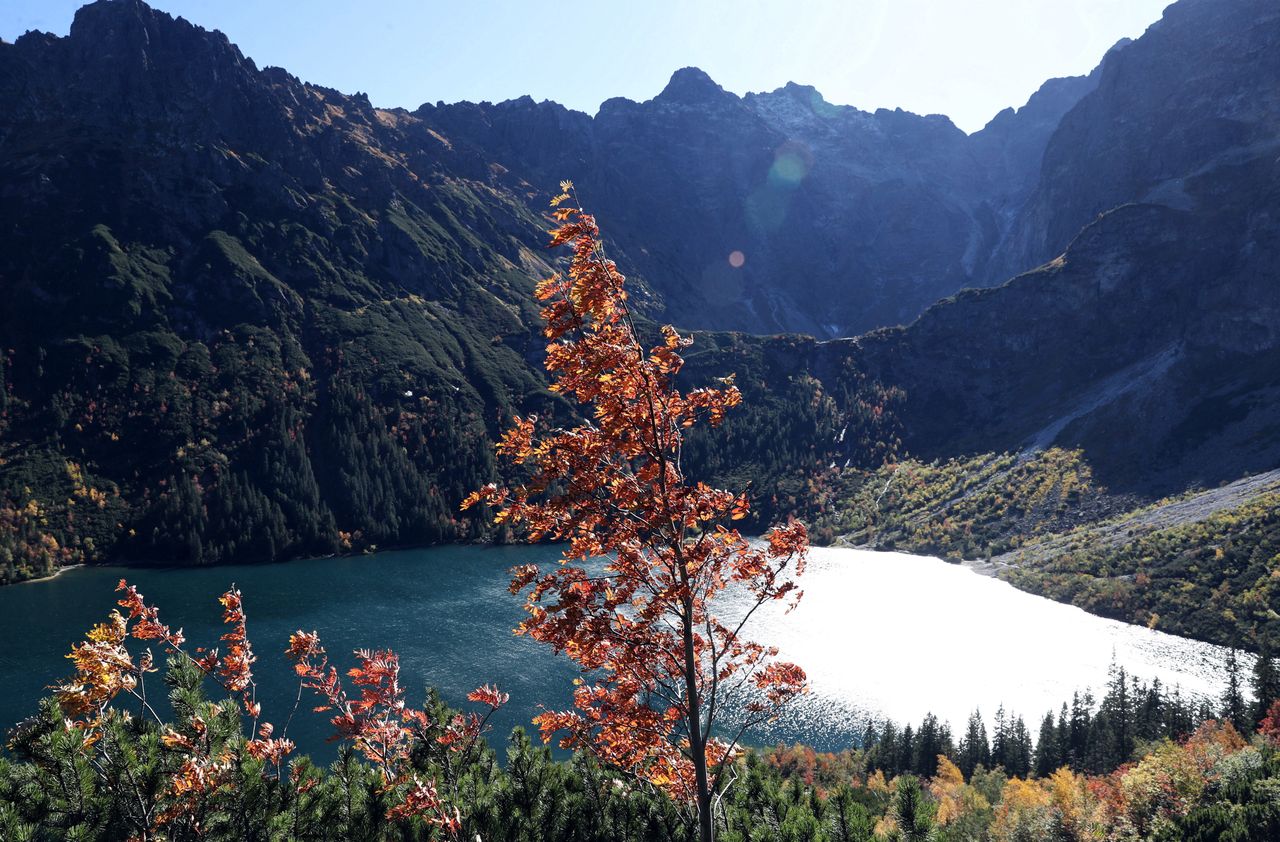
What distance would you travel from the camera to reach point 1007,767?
68750 millimetres

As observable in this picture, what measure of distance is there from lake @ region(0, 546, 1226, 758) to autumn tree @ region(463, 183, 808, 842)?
61.9m

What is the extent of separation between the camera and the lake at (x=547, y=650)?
77750mm

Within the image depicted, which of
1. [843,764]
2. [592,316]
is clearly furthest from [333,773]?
[843,764]

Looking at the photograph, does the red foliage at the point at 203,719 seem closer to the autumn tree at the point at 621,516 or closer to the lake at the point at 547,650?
the autumn tree at the point at 621,516

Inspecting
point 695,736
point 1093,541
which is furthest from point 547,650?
point 1093,541

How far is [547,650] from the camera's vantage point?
87625 millimetres

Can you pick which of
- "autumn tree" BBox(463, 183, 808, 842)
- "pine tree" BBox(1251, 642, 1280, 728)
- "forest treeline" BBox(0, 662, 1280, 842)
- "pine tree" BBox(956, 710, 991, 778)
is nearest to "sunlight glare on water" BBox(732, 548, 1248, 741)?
"pine tree" BBox(956, 710, 991, 778)

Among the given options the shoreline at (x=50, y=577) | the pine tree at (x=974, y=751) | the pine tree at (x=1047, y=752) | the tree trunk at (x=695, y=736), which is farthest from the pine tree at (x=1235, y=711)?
the shoreline at (x=50, y=577)

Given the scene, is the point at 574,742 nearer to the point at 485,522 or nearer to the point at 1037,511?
the point at 485,522

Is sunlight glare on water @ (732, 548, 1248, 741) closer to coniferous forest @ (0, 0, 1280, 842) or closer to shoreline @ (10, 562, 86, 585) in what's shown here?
coniferous forest @ (0, 0, 1280, 842)

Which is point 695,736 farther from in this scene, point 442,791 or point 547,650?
point 547,650

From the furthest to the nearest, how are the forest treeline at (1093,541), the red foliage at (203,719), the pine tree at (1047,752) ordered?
the forest treeline at (1093,541), the pine tree at (1047,752), the red foliage at (203,719)

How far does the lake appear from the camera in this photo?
3061 inches

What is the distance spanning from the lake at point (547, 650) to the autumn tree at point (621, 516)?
61852 millimetres
